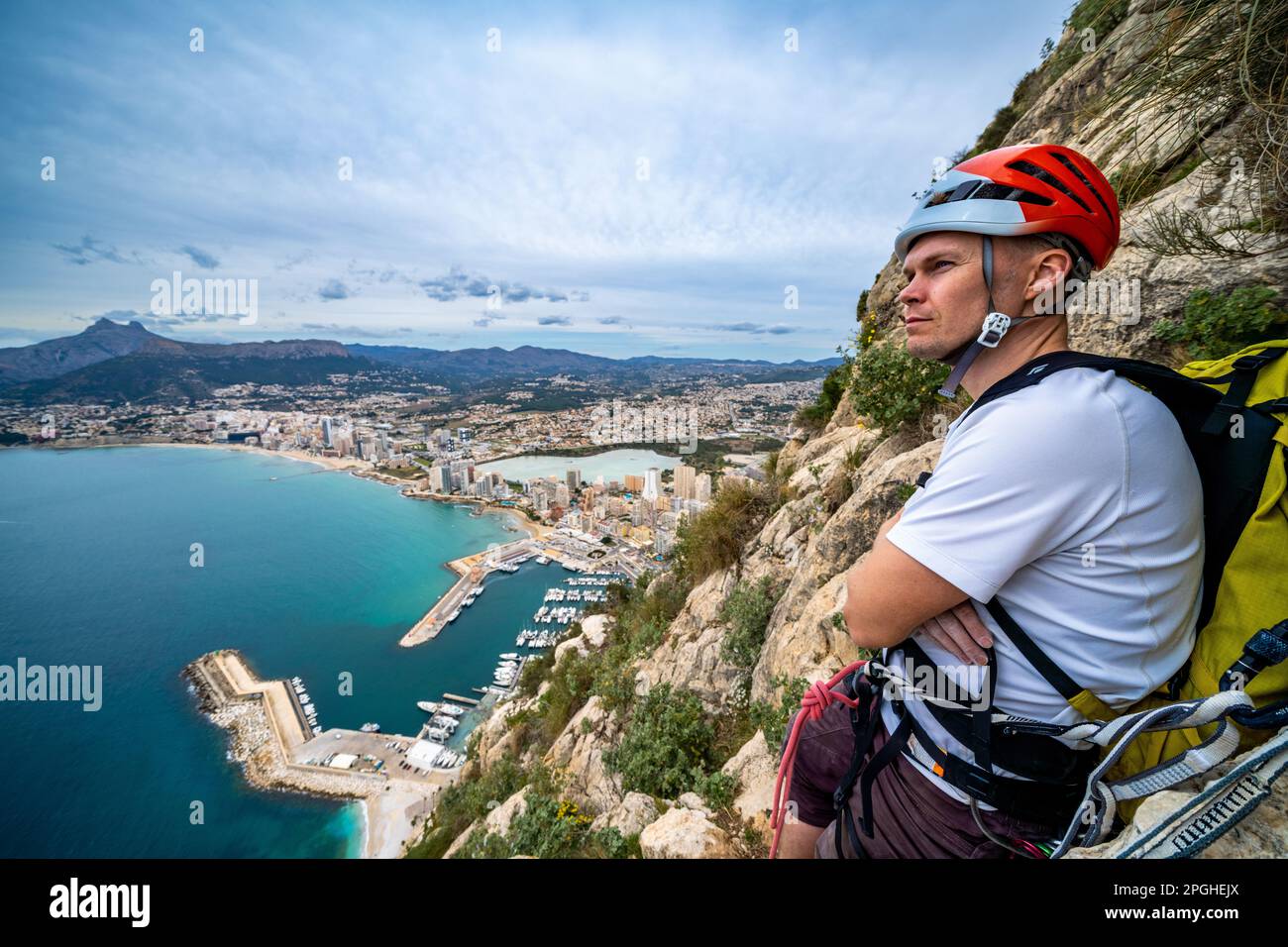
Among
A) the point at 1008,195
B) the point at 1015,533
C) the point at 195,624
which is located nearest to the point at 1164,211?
the point at 1008,195

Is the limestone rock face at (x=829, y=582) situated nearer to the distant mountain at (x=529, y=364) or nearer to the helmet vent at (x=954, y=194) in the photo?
the helmet vent at (x=954, y=194)

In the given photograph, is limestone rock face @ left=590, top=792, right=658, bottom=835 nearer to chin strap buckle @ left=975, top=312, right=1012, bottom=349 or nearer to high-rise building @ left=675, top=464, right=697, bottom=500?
chin strap buckle @ left=975, top=312, right=1012, bottom=349

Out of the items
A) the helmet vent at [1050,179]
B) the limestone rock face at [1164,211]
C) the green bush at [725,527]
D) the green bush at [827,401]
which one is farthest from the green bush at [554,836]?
the green bush at [827,401]

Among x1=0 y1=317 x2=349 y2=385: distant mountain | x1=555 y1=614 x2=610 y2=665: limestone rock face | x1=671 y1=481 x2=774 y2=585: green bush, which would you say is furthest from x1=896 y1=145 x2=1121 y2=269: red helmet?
x1=0 y1=317 x2=349 y2=385: distant mountain
